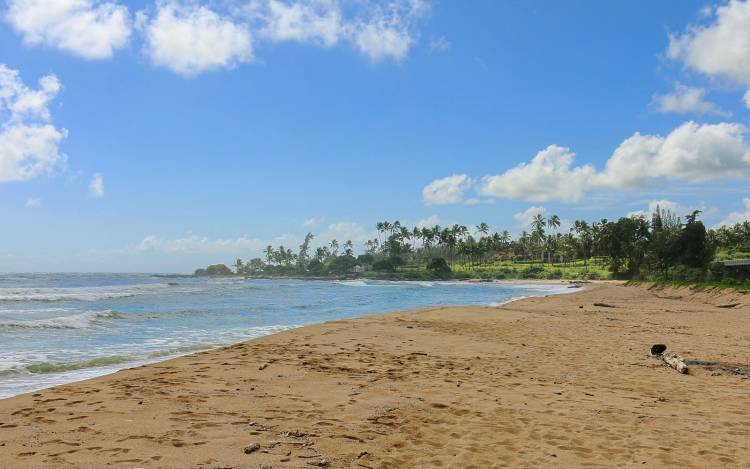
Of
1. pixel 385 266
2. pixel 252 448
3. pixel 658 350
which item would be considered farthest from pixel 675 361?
pixel 385 266

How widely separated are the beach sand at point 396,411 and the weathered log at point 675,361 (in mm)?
205

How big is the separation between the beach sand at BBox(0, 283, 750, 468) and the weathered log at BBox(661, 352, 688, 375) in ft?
0.67

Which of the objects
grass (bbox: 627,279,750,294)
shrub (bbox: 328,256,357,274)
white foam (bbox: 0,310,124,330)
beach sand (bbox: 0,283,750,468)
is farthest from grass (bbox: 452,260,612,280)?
beach sand (bbox: 0,283,750,468)

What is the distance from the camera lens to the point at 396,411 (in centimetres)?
670

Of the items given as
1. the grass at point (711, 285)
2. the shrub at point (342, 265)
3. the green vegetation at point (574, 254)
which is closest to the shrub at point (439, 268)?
the green vegetation at point (574, 254)

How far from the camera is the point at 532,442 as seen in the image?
5523 millimetres

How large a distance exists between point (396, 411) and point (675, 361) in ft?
22.3

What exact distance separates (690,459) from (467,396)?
3.11 m

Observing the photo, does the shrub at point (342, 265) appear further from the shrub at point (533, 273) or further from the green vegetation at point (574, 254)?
the shrub at point (533, 273)

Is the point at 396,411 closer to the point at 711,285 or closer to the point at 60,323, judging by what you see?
the point at 60,323

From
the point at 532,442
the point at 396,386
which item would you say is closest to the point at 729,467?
the point at 532,442

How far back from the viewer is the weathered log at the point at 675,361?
9592mm

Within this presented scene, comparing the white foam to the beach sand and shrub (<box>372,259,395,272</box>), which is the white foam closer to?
the beach sand

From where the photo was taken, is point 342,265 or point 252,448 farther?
point 342,265
